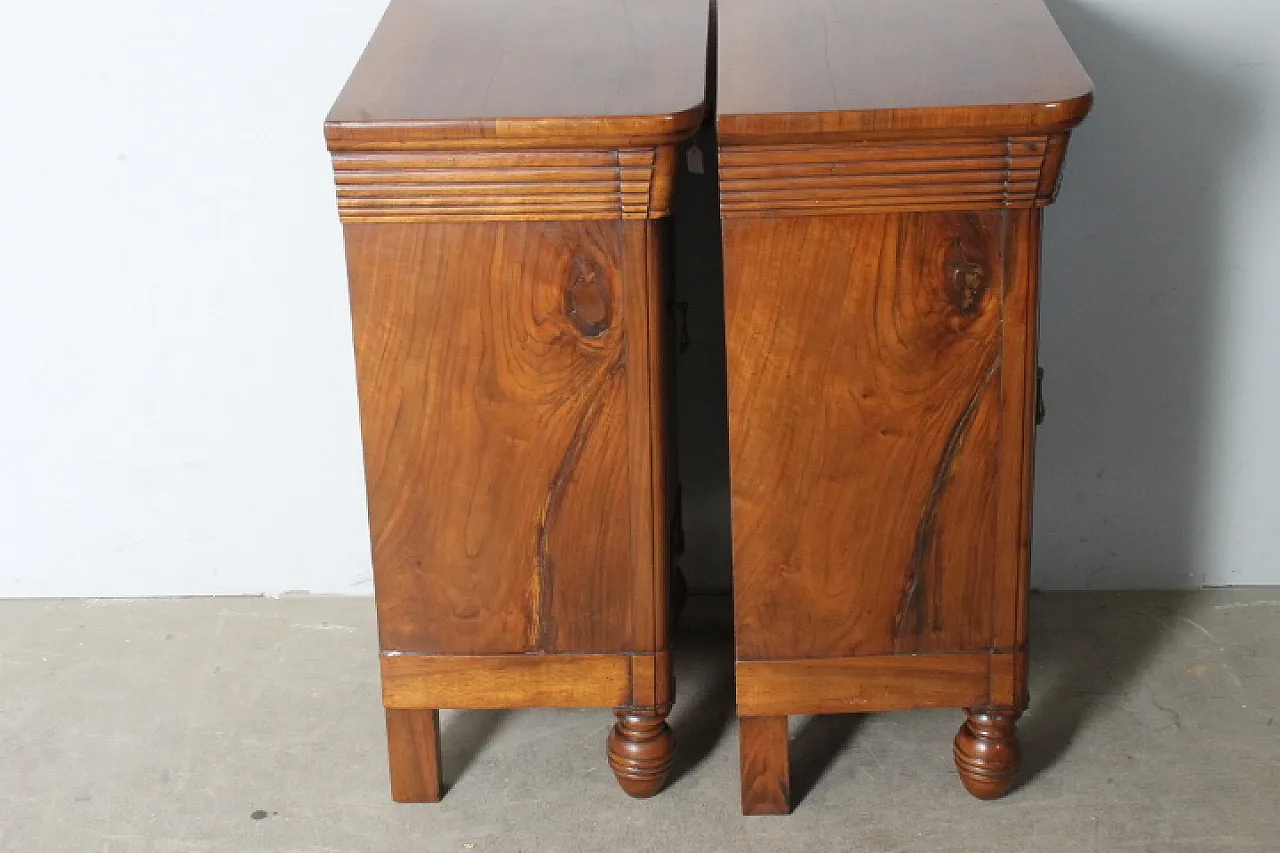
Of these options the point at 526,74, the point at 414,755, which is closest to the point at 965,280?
the point at 526,74

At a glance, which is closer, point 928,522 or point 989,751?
point 928,522

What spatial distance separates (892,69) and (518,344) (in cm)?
49

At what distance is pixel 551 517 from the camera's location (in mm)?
1902

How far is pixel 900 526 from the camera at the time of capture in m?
1.89

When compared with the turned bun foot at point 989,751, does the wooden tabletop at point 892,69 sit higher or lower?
higher

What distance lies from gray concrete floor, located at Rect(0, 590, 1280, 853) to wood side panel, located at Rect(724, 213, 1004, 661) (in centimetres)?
24

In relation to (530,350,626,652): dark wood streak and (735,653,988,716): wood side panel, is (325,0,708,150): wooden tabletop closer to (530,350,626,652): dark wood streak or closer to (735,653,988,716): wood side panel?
(530,350,626,652): dark wood streak

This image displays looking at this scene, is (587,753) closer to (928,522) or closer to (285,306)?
(928,522)

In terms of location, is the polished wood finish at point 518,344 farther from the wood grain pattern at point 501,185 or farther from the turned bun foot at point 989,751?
the turned bun foot at point 989,751

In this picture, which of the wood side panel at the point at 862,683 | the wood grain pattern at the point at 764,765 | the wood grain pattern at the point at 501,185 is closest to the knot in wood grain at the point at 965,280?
the wood grain pattern at the point at 501,185

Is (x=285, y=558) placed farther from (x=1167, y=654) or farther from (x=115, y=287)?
(x=1167, y=654)

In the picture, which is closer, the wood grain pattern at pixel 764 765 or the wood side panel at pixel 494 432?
the wood side panel at pixel 494 432

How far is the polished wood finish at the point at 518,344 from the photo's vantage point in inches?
68.2

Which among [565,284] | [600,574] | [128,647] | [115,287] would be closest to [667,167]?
[565,284]
